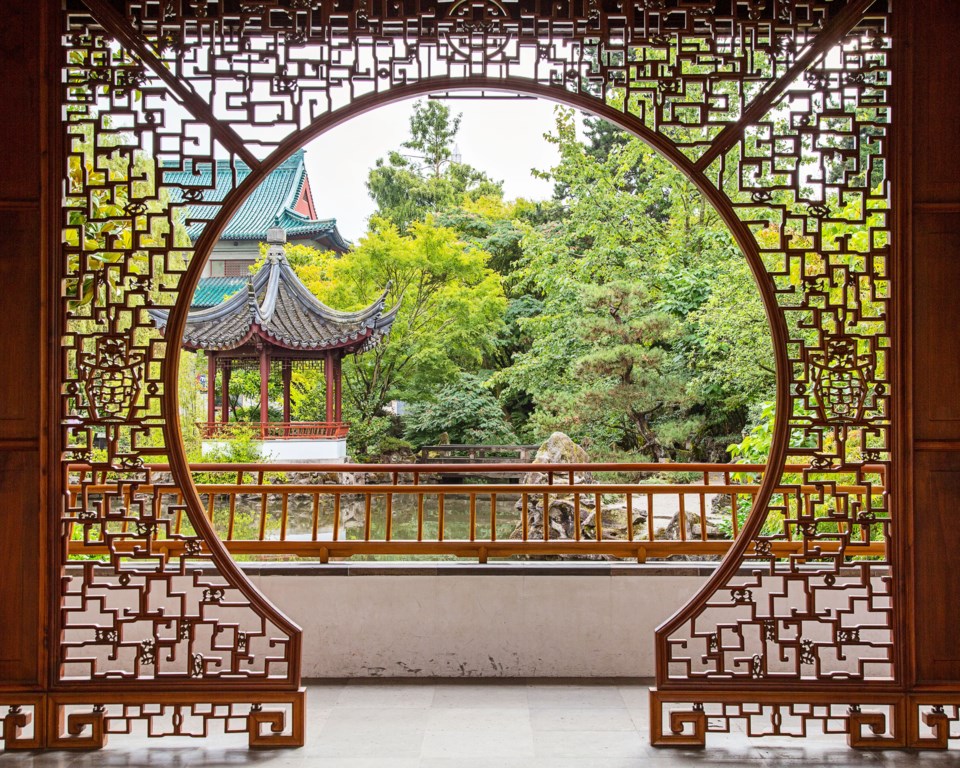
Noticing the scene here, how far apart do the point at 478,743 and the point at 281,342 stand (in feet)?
24.3

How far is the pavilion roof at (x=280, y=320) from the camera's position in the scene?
9.23m

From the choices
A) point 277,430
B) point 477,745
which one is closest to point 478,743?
point 477,745

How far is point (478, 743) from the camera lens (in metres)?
2.70

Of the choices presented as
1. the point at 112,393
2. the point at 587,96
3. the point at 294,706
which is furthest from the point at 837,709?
the point at 112,393

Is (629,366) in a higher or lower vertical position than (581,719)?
higher

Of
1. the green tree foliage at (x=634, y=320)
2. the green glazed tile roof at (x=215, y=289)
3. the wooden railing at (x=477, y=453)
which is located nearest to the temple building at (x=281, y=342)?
the wooden railing at (x=477, y=453)

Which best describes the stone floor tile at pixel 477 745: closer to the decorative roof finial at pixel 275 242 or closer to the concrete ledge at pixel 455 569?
the concrete ledge at pixel 455 569

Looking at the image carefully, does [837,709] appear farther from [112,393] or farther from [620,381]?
[620,381]

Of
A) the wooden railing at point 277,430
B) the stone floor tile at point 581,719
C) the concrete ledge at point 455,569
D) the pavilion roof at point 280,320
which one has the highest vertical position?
the pavilion roof at point 280,320

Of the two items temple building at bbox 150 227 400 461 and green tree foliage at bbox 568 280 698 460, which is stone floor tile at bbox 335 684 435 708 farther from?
temple building at bbox 150 227 400 461

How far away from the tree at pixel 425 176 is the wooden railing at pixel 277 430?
476 cm

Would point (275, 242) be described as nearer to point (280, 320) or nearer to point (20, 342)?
point (280, 320)

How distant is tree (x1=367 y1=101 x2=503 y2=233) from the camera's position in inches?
546

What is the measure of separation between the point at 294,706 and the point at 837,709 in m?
1.81
